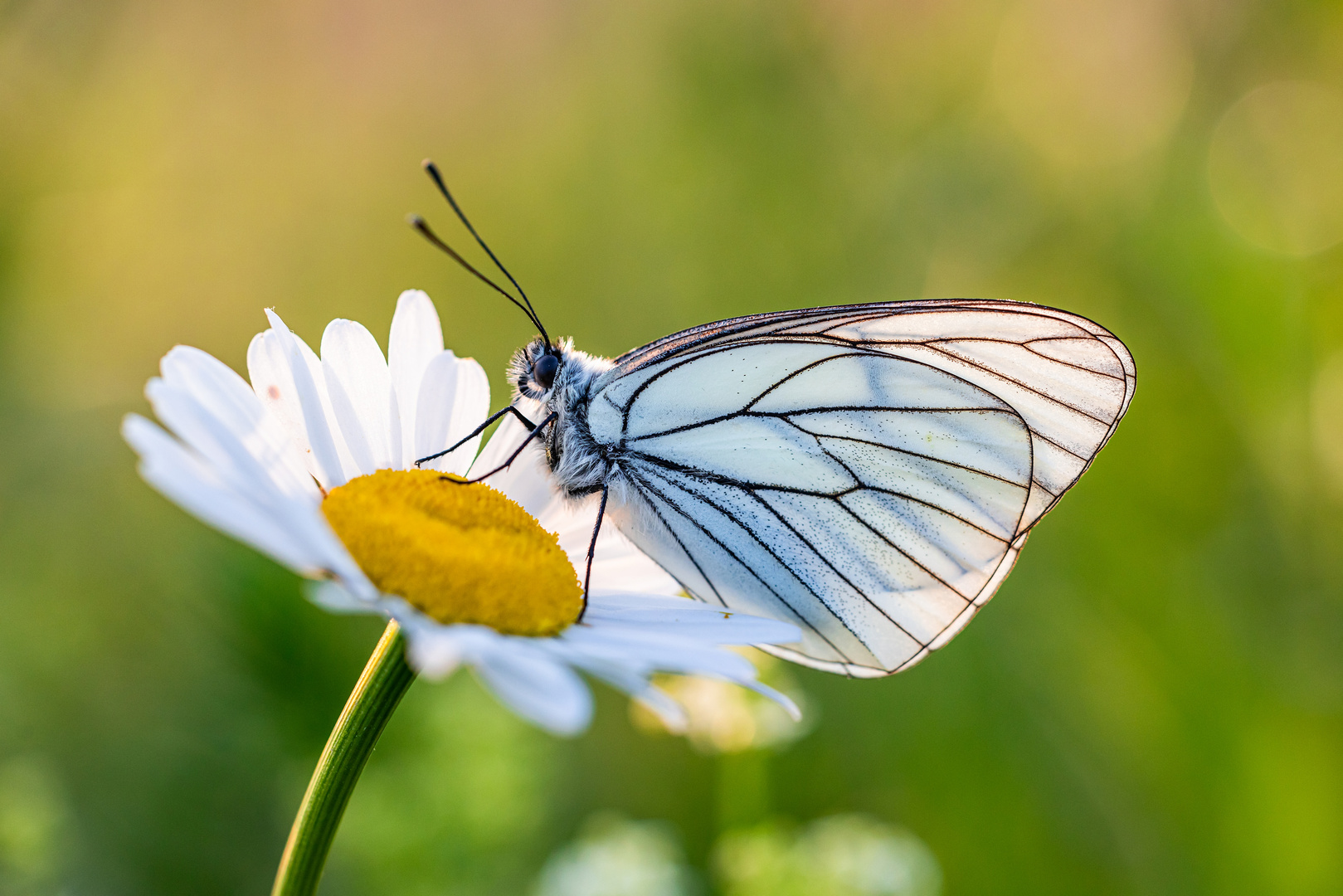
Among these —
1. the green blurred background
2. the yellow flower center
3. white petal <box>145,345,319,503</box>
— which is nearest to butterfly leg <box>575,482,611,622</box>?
the yellow flower center

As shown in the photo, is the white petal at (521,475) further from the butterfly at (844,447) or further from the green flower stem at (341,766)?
the green flower stem at (341,766)

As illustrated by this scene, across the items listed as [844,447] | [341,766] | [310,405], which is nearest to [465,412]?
[310,405]

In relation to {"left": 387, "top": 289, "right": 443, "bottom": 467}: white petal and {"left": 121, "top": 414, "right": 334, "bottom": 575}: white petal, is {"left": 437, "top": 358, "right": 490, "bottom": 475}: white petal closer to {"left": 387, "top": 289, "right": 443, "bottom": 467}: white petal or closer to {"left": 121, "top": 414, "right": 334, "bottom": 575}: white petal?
{"left": 387, "top": 289, "right": 443, "bottom": 467}: white petal

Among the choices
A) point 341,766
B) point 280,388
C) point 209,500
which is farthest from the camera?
point 280,388

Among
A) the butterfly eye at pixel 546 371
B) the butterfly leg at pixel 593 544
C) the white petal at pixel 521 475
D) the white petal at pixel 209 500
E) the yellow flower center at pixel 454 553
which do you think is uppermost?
the butterfly eye at pixel 546 371

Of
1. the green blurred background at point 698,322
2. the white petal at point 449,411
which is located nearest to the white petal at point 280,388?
the white petal at point 449,411

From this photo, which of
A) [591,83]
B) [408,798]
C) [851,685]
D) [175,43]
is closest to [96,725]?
[408,798]

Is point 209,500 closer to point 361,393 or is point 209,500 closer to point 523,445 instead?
point 361,393

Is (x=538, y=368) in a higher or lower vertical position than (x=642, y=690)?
higher
